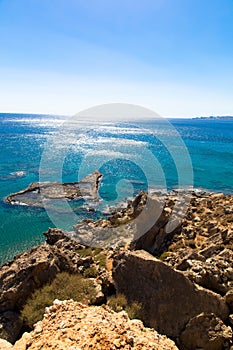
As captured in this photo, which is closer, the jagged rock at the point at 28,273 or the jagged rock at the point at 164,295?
the jagged rock at the point at 164,295

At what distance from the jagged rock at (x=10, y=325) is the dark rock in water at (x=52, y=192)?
29.8 m

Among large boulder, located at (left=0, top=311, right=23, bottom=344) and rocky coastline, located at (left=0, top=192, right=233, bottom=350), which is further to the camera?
large boulder, located at (left=0, top=311, right=23, bottom=344)

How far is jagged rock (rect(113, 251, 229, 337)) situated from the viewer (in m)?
11.9

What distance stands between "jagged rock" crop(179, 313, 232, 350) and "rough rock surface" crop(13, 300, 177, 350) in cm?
319

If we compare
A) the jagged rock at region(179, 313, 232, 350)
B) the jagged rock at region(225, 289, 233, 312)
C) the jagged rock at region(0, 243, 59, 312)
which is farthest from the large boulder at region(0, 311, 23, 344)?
the jagged rock at region(225, 289, 233, 312)

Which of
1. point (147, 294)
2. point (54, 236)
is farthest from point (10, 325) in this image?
point (54, 236)

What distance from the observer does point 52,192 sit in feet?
159

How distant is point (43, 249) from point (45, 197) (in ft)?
97.7

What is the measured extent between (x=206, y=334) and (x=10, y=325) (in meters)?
8.26

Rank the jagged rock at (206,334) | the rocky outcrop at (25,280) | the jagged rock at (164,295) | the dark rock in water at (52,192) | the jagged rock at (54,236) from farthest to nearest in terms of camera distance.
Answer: the dark rock in water at (52,192) → the jagged rock at (54,236) → the rocky outcrop at (25,280) → the jagged rock at (164,295) → the jagged rock at (206,334)

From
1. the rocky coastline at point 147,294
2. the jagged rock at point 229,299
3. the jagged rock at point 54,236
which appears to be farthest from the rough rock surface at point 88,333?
the jagged rock at point 54,236

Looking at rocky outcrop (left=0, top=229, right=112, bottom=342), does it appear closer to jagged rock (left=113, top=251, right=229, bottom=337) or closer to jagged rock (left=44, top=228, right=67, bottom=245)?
jagged rock (left=113, top=251, right=229, bottom=337)

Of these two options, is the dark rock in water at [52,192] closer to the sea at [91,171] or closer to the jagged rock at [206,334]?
the sea at [91,171]

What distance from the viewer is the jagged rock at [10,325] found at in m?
12.3
